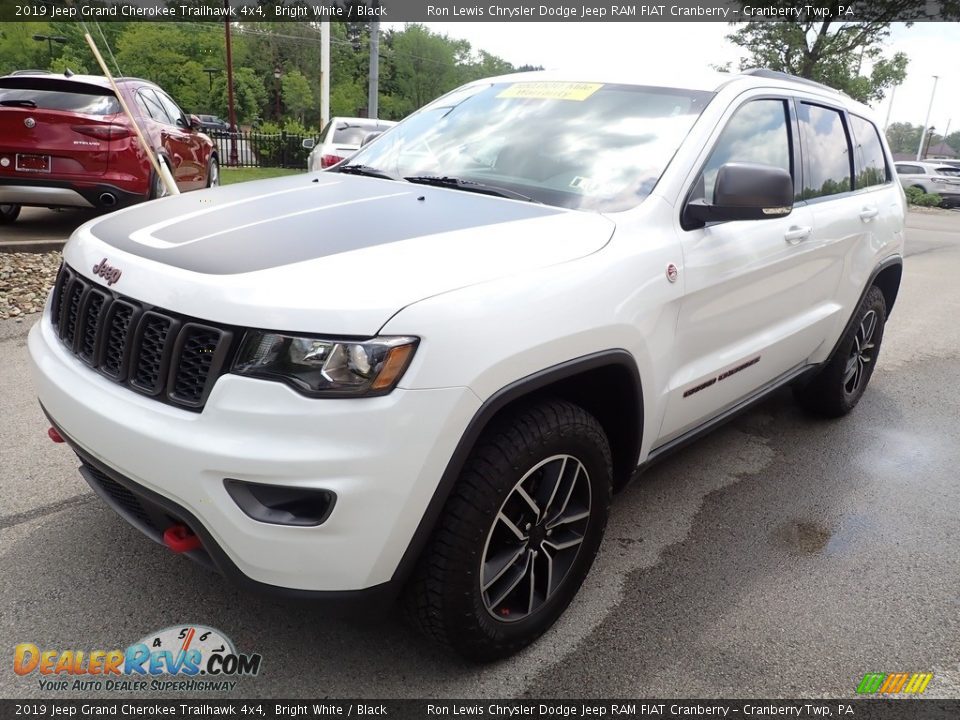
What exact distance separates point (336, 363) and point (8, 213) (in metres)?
8.24

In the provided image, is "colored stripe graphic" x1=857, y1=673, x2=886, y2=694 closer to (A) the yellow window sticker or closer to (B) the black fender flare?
(B) the black fender flare

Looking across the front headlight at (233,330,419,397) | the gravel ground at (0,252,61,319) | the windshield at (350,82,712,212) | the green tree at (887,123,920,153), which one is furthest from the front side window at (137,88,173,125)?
the green tree at (887,123,920,153)

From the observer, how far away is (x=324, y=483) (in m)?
1.74

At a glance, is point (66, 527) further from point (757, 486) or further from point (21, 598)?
point (757, 486)

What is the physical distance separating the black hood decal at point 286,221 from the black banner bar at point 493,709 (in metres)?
1.25

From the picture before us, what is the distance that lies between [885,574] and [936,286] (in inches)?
322

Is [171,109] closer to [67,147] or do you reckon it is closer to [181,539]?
[67,147]

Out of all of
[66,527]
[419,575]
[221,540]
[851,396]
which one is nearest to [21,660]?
[66,527]

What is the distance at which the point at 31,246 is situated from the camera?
685cm

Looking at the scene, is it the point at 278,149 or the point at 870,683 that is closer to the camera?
the point at 870,683

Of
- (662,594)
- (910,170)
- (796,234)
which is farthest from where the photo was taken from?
(910,170)

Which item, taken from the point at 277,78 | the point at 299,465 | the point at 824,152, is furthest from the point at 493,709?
the point at 277,78

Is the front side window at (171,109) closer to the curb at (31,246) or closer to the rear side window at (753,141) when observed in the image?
the curb at (31,246)

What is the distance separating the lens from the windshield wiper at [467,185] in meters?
2.71
